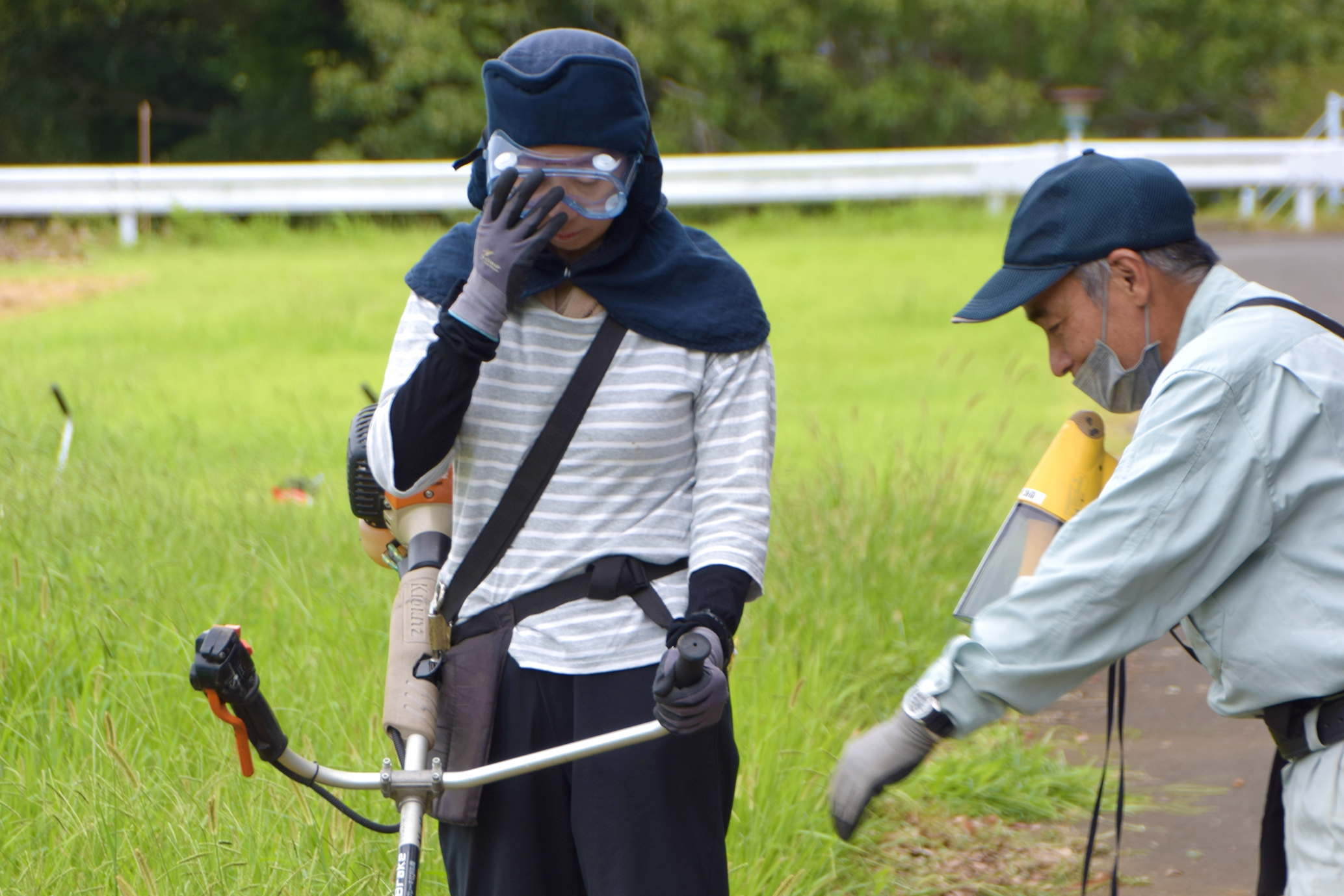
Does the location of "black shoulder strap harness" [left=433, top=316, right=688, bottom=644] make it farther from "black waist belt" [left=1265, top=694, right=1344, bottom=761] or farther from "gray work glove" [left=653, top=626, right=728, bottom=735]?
"black waist belt" [left=1265, top=694, right=1344, bottom=761]

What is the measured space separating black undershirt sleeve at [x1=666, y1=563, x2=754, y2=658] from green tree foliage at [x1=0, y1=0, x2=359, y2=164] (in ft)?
74.8

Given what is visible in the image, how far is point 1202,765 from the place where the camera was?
4.56m

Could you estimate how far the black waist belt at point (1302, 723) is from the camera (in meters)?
1.98

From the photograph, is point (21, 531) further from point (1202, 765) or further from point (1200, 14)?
point (1200, 14)

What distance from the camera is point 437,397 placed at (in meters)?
2.17

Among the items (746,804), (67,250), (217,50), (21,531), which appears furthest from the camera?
(217,50)

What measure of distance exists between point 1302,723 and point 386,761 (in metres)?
Result: 1.30

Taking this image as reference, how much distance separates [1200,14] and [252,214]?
54.6ft

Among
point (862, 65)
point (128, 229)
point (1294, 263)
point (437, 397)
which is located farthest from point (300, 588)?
point (862, 65)

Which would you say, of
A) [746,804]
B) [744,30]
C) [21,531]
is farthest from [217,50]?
[746,804]

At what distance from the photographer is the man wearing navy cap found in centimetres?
191

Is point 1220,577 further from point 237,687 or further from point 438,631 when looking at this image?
point 237,687

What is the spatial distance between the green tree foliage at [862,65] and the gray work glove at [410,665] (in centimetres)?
1951

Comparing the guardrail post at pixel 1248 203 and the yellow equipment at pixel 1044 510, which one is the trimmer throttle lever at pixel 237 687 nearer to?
the yellow equipment at pixel 1044 510
